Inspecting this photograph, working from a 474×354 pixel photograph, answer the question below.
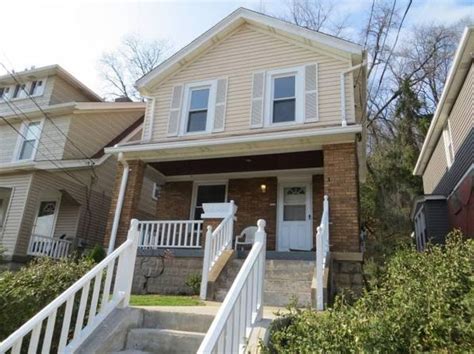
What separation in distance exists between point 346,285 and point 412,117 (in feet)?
46.8

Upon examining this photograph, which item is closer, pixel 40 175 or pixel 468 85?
pixel 468 85

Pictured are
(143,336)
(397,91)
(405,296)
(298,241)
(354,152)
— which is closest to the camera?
(405,296)

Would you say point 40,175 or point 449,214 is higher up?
point 40,175

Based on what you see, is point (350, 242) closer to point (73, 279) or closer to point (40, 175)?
point (73, 279)

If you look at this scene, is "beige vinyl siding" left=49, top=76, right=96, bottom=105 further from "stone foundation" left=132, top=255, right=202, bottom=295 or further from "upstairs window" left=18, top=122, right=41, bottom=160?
"stone foundation" left=132, top=255, right=202, bottom=295

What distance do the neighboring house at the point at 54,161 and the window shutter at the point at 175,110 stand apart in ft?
15.1

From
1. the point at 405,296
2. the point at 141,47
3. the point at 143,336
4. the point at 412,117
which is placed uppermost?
the point at 141,47

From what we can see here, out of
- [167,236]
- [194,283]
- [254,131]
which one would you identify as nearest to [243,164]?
[254,131]

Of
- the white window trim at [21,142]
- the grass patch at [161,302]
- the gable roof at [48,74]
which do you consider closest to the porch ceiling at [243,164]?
the grass patch at [161,302]

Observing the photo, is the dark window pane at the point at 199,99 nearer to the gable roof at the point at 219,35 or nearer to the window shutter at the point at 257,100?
the gable roof at the point at 219,35

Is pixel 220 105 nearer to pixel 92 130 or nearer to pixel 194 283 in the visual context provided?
pixel 194 283

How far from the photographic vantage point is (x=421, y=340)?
294 centimetres

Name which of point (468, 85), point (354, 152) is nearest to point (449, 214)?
point (468, 85)

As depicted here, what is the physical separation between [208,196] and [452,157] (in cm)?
740
